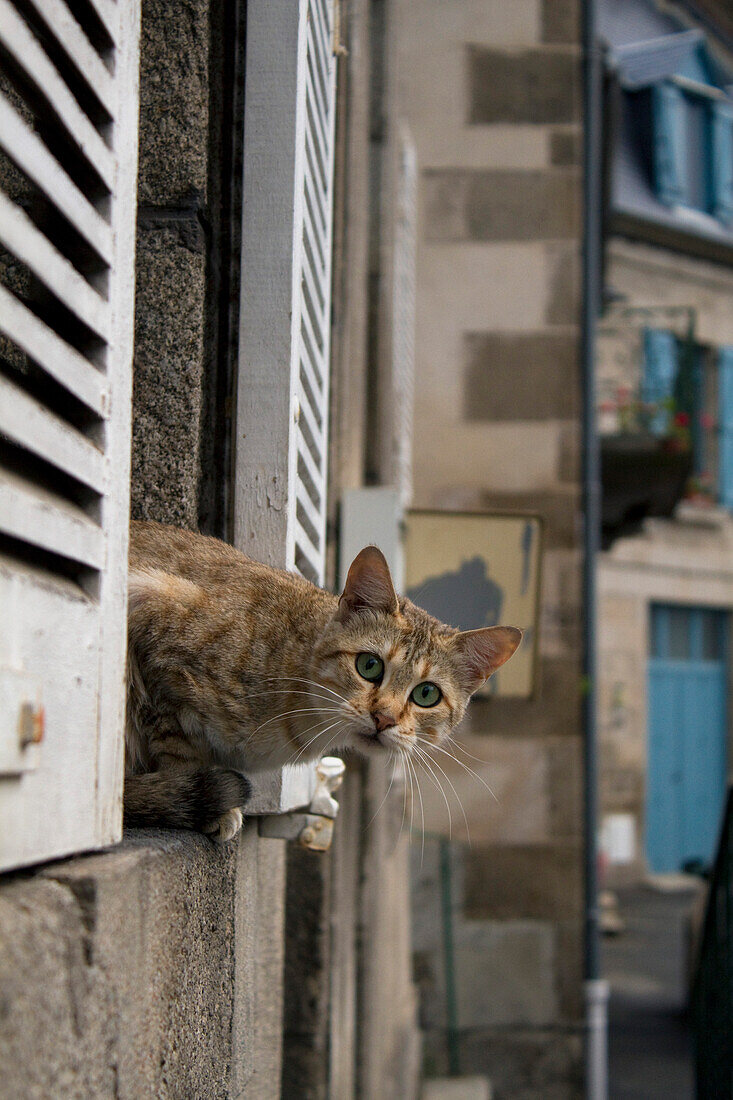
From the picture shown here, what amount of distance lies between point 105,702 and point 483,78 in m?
7.12

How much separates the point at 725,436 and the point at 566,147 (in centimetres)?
1000

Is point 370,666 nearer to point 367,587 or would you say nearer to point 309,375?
point 367,587

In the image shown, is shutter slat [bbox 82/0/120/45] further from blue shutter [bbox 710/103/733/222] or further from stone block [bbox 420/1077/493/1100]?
blue shutter [bbox 710/103/733/222]

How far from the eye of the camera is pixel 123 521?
5.35 ft

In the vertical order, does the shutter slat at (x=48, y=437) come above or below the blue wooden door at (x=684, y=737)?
above

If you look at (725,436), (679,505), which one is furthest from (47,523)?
(725,436)

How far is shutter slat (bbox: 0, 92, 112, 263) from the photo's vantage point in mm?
1229

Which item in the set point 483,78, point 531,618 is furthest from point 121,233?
point 483,78

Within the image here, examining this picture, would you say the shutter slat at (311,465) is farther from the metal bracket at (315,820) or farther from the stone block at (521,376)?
the stone block at (521,376)

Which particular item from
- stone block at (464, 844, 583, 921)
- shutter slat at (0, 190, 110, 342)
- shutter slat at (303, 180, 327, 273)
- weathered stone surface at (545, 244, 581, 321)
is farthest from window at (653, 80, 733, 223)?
shutter slat at (0, 190, 110, 342)

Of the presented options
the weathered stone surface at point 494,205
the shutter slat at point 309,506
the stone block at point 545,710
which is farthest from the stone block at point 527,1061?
the weathered stone surface at point 494,205

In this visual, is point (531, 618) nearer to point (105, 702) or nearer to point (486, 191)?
point (486, 191)

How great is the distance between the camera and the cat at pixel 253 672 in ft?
6.63

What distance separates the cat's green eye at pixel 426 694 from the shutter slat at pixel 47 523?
1.05 m
